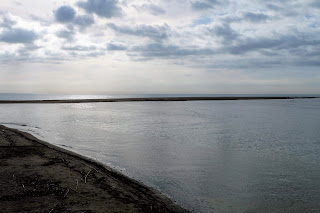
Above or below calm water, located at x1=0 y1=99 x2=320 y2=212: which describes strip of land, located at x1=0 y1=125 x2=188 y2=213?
above

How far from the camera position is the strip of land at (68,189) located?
26.1 ft

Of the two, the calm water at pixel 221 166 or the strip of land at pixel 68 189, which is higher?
the strip of land at pixel 68 189

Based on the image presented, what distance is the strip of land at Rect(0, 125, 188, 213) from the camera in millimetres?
7945

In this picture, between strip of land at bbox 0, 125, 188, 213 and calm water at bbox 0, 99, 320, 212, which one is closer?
strip of land at bbox 0, 125, 188, 213

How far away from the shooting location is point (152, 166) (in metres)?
14.2

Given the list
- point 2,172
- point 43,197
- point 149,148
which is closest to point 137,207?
point 43,197

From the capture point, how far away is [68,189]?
9219 millimetres

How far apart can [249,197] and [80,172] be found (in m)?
7.43

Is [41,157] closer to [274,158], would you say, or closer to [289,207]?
[289,207]

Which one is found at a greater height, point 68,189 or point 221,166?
point 68,189

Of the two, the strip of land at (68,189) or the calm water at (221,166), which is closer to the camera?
the strip of land at (68,189)

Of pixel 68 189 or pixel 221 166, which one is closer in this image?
pixel 68 189

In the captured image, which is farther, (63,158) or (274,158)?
(274,158)

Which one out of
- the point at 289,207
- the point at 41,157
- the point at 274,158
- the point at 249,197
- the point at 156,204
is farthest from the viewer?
the point at 274,158
